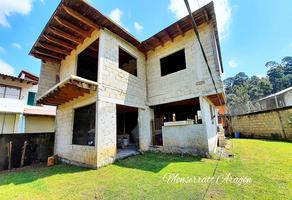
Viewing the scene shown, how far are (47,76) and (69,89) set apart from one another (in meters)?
4.67

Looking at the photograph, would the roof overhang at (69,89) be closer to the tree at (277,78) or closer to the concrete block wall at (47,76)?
the concrete block wall at (47,76)

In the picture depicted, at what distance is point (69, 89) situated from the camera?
19.7 feet

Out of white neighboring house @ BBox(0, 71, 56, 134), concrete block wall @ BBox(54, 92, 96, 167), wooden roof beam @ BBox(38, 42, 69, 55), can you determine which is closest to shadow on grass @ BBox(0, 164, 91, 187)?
concrete block wall @ BBox(54, 92, 96, 167)

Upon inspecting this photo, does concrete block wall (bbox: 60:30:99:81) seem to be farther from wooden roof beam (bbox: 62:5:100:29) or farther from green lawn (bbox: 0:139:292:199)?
green lawn (bbox: 0:139:292:199)

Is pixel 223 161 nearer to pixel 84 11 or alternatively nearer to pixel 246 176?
pixel 246 176

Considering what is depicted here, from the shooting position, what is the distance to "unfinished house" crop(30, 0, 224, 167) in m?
6.09

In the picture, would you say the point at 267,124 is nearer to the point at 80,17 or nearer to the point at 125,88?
the point at 125,88

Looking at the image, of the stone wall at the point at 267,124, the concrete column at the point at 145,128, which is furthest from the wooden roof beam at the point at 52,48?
the stone wall at the point at 267,124

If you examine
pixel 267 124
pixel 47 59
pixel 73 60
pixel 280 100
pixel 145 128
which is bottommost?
pixel 267 124

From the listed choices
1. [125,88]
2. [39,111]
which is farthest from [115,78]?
[39,111]

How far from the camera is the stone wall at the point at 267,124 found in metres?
11.2

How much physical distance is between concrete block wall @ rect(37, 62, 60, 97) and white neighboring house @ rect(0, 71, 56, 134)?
435 cm

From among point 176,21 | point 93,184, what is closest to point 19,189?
point 93,184

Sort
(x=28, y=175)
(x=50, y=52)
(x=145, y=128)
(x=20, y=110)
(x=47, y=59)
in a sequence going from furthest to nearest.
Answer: (x=20, y=110) < (x=47, y=59) < (x=50, y=52) < (x=145, y=128) < (x=28, y=175)
